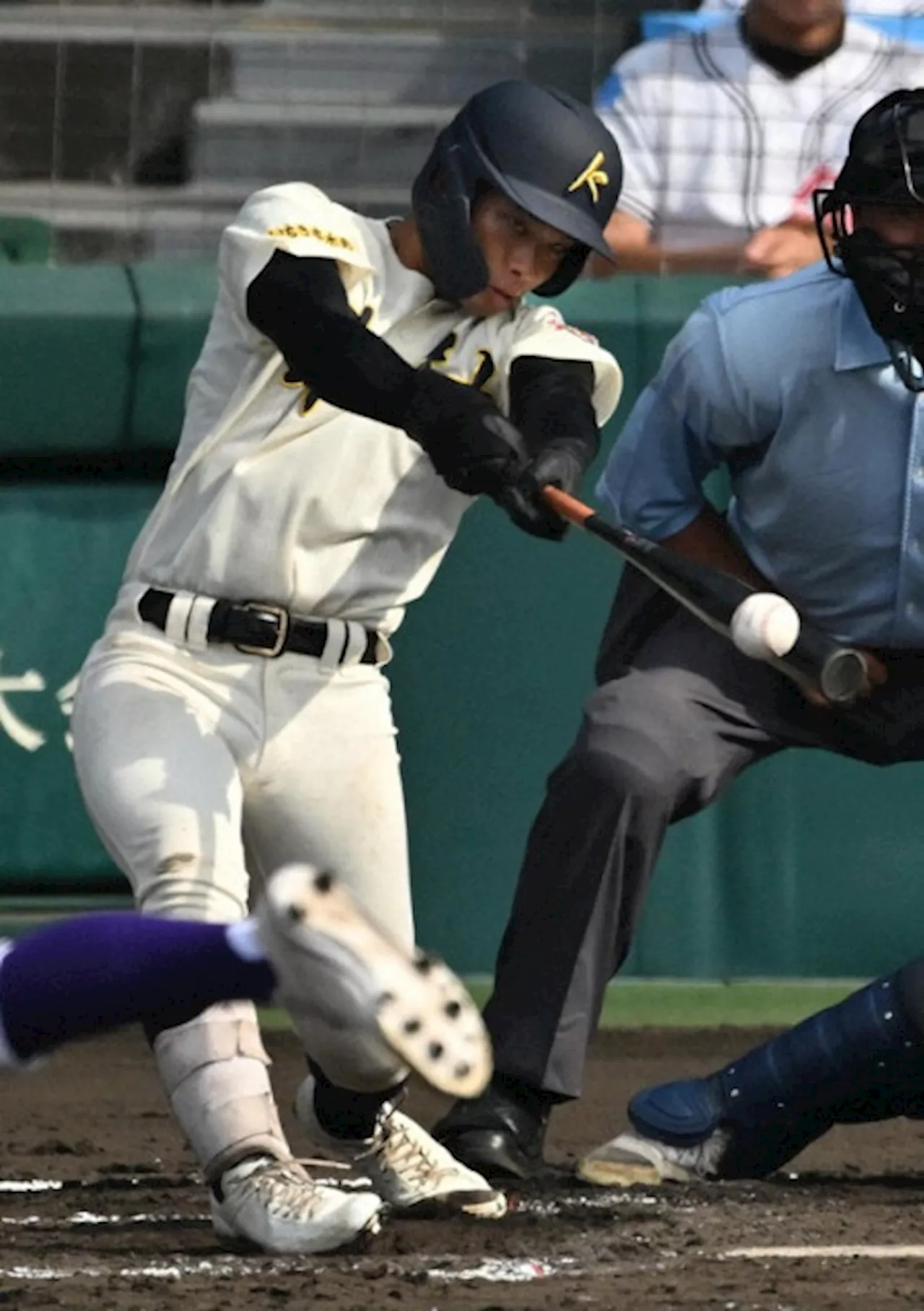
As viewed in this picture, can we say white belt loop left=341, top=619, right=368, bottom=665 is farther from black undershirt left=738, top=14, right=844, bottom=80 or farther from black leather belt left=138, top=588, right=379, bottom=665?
black undershirt left=738, top=14, right=844, bottom=80

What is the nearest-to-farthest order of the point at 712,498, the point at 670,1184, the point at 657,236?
1. the point at 670,1184
2. the point at 712,498
3. the point at 657,236

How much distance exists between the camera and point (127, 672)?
4.19 metres

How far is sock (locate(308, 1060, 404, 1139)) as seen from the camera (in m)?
4.24

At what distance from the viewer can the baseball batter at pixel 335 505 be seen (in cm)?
406

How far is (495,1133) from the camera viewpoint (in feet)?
14.9

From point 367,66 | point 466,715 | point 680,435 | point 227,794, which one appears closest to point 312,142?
point 367,66

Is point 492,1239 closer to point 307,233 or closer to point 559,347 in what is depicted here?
point 559,347

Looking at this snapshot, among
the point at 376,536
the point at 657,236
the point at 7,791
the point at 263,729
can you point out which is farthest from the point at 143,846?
the point at 657,236

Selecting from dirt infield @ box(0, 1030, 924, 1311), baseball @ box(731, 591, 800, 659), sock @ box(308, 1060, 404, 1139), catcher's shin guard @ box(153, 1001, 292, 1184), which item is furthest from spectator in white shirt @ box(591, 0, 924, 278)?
catcher's shin guard @ box(153, 1001, 292, 1184)

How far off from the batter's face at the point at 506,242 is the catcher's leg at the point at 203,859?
2.28 ft

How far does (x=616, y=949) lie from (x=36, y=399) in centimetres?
268

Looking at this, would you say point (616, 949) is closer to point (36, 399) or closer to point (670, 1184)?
point (670, 1184)

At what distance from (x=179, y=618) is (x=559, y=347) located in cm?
71

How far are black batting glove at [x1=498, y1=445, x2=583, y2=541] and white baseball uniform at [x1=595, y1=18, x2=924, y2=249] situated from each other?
3042 millimetres
